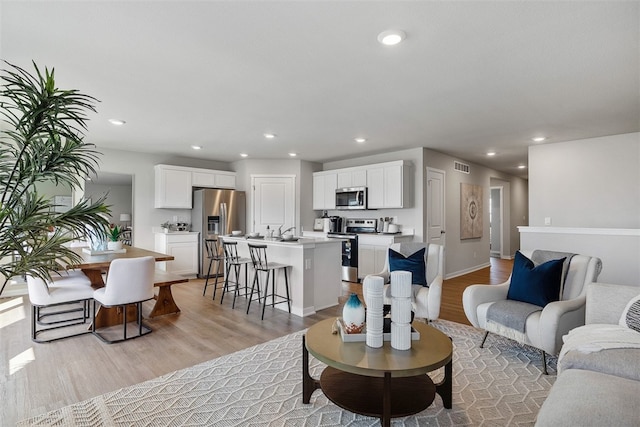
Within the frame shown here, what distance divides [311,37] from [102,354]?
123 inches

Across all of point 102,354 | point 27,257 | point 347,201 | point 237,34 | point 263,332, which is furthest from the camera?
point 347,201

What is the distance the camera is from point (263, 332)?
3.45 m

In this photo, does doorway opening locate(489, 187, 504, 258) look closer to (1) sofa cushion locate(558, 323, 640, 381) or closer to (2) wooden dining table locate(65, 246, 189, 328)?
(1) sofa cushion locate(558, 323, 640, 381)

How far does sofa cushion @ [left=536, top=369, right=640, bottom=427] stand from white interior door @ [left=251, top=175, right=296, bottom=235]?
236 inches

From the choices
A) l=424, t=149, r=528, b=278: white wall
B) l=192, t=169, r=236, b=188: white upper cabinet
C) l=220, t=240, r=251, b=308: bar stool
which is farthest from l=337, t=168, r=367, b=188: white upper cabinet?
l=220, t=240, r=251, b=308: bar stool

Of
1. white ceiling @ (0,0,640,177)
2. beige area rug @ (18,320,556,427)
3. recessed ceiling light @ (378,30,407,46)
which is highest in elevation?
white ceiling @ (0,0,640,177)

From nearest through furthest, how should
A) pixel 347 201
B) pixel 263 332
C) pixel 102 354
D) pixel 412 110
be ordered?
pixel 102 354 → pixel 263 332 → pixel 412 110 → pixel 347 201

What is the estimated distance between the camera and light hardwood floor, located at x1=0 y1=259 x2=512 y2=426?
229 cm

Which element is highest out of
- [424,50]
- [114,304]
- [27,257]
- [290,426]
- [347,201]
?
[424,50]

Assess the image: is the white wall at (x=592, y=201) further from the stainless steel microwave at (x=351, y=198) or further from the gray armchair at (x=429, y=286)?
the stainless steel microwave at (x=351, y=198)

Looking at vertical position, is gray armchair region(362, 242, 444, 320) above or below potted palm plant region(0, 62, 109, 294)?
below

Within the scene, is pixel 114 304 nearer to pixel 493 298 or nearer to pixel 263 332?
pixel 263 332

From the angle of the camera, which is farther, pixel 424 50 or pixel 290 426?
pixel 424 50

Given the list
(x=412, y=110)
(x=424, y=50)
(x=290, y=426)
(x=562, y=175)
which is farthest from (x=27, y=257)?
(x=562, y=175)
